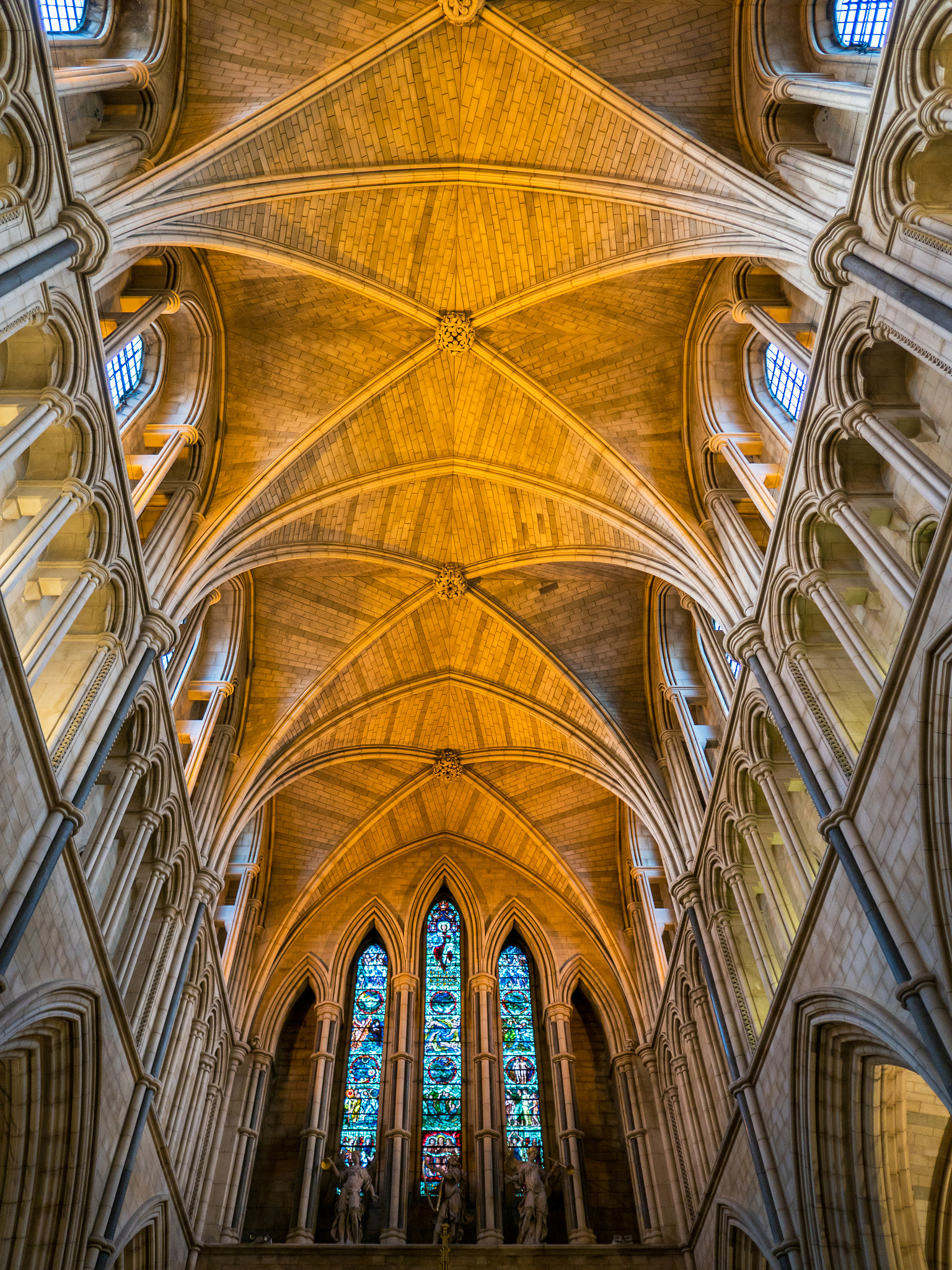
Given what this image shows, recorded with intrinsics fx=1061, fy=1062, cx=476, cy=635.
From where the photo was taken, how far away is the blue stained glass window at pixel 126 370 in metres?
15.2

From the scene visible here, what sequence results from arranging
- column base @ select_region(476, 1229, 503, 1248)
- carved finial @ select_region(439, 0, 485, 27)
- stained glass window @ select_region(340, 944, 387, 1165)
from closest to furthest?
carved finial @ select_region(439, 0, 485, 27)
column base @ select_region(476, 1229, 503, 1248)
stained glass window @ select_region(340, 944, 387, 1165)

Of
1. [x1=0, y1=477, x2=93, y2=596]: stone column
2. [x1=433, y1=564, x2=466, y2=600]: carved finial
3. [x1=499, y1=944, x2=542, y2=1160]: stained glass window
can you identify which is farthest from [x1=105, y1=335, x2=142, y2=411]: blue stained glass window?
[x1=499, y1=944, x2=542, y2=1160]: stained glass window

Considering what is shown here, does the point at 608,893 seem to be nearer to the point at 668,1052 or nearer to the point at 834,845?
the point at 668,1052

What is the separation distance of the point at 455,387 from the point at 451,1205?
14185mm

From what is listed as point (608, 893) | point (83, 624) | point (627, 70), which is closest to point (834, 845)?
point (83, 624)

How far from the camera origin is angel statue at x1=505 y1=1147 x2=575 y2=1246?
17641mm

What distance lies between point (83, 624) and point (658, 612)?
37.7 feet

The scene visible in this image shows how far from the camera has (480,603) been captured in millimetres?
21703

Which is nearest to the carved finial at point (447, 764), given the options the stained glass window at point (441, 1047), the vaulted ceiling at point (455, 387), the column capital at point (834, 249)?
the vaulted ceiling at point (455, 387)

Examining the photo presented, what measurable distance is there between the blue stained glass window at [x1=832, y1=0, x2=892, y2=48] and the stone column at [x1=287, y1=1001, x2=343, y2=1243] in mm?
18733

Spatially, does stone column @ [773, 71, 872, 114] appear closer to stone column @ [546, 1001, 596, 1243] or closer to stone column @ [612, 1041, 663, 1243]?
stone column @ [612, 1041, 663, 1243]

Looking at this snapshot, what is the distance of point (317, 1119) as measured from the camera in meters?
19.5

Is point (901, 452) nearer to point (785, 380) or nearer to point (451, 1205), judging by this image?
point (785, 380)

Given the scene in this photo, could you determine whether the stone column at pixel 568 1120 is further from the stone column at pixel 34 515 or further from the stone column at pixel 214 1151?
the stone column at pixel 34 515
